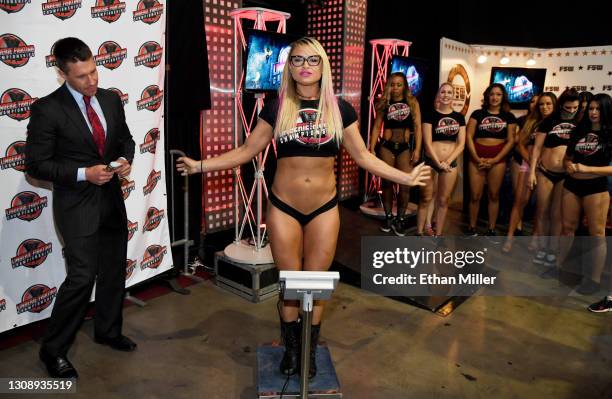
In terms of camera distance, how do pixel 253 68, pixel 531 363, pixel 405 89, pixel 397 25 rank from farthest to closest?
pixel 397 25 → pixel 405 89 → pixel 253 68 → pixel 531 363

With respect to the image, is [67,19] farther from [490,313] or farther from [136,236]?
[490,313]

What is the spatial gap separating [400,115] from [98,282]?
3.64 m

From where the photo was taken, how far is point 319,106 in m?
2.61

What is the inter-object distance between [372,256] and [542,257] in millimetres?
1799

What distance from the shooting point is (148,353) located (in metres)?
3.32

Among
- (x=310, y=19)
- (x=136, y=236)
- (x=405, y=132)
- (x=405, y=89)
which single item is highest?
(x=310, y=19)

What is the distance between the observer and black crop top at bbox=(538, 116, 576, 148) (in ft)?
15.3

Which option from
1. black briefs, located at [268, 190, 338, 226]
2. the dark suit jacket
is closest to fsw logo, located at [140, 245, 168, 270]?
the dark suit jacket

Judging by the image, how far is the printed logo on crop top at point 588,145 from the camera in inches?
163

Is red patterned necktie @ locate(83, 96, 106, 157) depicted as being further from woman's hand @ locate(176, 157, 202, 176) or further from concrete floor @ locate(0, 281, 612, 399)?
concrete floor @ locate(0, 281, 612, 399)

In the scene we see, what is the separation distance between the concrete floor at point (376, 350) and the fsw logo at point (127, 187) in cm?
92

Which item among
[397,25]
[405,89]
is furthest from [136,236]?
[397,25]

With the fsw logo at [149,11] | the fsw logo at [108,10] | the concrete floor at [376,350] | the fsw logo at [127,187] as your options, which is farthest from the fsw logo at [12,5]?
the concrete floor at [376,350]

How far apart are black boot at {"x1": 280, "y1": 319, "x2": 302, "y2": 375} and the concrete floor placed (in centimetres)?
29
